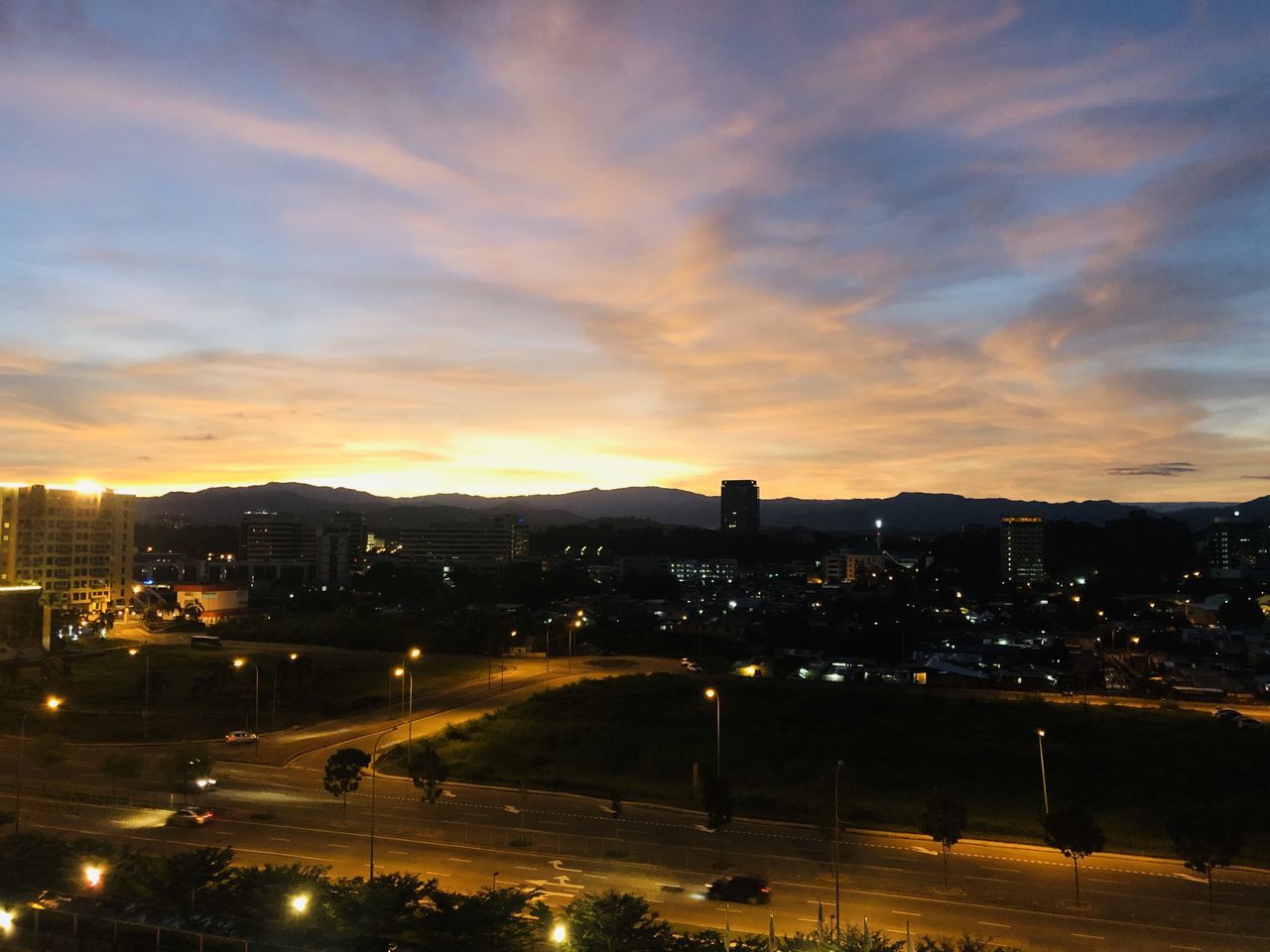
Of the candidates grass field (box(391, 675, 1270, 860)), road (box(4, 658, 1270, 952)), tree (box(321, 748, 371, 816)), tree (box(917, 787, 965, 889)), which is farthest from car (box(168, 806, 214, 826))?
tree (box(917, 787, 965, 889))

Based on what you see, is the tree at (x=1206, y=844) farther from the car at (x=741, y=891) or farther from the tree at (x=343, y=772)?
the tree at (x=343, y=772)

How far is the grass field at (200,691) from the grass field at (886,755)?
13896 mm

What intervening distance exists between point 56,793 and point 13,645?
44460 mm

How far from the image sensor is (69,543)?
109750 mm

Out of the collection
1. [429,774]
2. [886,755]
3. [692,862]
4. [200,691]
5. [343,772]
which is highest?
[343,772]

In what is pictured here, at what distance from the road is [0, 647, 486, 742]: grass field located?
13505mm

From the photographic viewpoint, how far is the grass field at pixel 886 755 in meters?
34.2

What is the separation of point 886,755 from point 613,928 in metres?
28.1

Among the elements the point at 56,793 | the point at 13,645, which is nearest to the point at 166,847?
the point at 56,793

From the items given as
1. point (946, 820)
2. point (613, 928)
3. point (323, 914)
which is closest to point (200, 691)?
point (323, 914)

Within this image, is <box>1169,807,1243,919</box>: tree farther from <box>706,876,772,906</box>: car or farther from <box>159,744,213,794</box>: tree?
<box>159,744,213,794</box>: tree

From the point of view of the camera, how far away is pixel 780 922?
22.2m

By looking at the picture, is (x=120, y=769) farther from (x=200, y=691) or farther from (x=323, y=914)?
(x=200, y=691)

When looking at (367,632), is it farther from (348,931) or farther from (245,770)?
(348,931)
